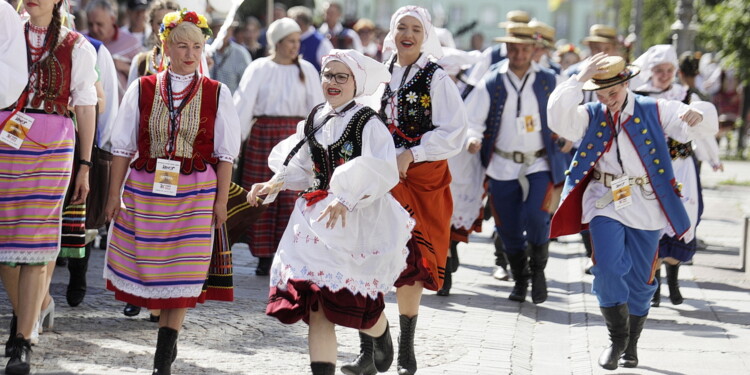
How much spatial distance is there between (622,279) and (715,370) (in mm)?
711

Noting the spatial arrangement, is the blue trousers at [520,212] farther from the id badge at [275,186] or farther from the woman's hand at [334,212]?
the woman's hand at [334,212]

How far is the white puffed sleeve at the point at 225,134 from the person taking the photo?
6.56 m

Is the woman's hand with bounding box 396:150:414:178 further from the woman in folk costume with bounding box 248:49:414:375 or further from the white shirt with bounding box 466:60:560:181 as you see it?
the white shirt with bounding box 466:60:560:181

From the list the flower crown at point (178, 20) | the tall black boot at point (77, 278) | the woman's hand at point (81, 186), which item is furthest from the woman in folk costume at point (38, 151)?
the tall black boot at point (77, 278)

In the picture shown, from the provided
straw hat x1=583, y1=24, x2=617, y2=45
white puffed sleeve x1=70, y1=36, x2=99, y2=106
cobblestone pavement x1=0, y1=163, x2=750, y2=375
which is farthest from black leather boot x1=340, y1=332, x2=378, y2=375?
straw hat x1=583, y1=24, x2=617, y2=45

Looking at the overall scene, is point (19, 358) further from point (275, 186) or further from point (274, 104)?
point (274, 104)

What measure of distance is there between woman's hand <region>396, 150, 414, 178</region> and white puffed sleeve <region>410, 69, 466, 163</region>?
24mm

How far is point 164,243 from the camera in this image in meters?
6.45

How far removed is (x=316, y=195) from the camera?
6.18 metres

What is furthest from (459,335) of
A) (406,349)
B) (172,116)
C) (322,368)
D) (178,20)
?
(178,20)

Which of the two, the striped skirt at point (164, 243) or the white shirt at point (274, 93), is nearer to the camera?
the striped skirt at point (164, 243)

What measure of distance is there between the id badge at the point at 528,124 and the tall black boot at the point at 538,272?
2.67 ft

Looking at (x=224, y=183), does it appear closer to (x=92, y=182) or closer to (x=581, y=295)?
(x=92, y=182)

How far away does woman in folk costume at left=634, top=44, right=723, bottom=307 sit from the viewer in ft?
30.7
